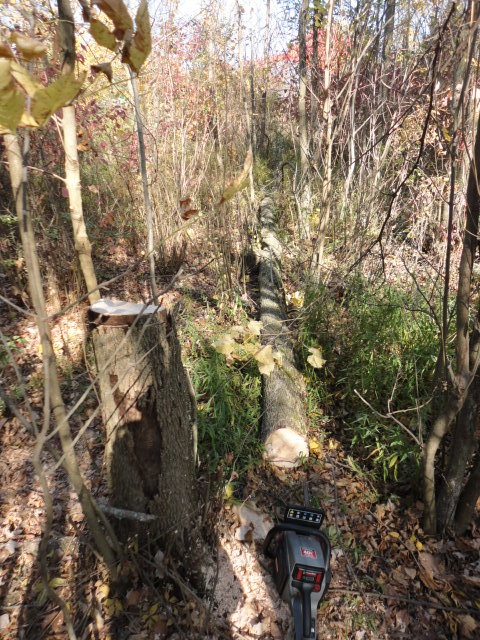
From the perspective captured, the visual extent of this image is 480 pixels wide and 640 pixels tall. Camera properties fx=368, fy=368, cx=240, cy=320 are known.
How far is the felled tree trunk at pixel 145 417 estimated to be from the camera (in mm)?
1454

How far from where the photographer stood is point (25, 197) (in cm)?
94

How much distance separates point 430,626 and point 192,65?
494 cm

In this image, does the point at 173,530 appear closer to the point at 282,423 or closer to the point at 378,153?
the point at 282,423

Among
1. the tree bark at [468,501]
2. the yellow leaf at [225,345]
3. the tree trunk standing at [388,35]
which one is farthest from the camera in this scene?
the tree trunk standing at [388,35]

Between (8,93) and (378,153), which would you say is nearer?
(8,93)

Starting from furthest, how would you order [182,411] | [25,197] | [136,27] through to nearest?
[182,411], [25,197], [136,27]

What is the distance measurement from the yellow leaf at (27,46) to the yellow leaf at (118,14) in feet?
0.46

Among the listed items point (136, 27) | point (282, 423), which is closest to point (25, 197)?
point (136, 27)

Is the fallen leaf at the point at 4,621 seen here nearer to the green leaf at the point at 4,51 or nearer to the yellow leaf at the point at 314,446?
the yellow leaf at the point at 314,446

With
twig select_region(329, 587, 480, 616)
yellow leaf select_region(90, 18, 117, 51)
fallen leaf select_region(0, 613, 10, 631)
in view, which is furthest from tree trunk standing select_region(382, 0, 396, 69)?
fallen leaf select_region(0, 613, 10, 631)

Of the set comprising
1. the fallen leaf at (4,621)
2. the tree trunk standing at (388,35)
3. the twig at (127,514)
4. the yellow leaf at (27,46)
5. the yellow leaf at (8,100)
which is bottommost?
the fallen leaf at (4,621)

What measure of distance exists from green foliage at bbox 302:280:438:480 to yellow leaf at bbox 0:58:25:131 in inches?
91.0

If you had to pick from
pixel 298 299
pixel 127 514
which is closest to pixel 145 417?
pixel 127 514

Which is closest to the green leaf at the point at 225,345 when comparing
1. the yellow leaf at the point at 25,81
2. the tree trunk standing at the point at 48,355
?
the tree trunk standing at the point at 48,355
